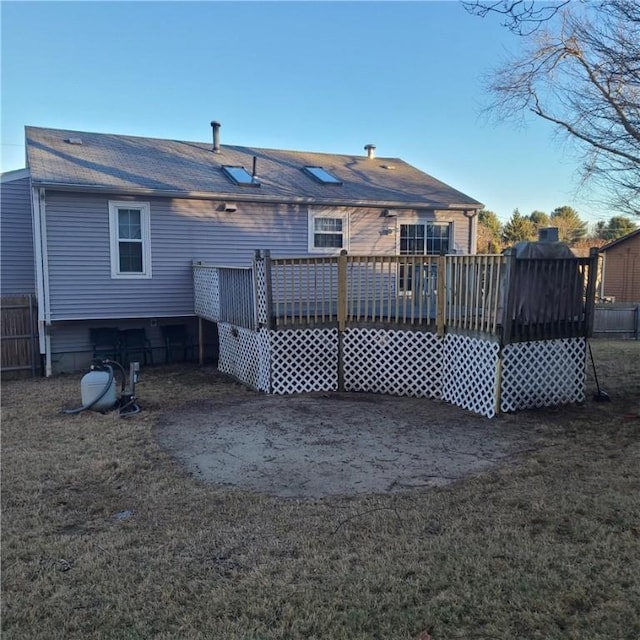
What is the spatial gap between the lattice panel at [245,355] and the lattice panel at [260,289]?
0.76 feet

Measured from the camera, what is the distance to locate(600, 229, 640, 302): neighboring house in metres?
27.1

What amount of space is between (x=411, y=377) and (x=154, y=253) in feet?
19.2

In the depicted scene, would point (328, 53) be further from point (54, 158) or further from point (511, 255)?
point (511, 255)

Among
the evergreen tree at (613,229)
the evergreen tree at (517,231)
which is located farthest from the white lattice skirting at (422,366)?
the evergreen tree at (613,229)

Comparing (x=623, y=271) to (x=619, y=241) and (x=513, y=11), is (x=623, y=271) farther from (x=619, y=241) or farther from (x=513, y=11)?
(x=513, y=11)

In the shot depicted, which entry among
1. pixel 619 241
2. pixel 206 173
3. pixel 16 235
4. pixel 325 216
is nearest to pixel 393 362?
pixel 325 216

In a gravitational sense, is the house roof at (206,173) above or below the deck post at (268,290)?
above

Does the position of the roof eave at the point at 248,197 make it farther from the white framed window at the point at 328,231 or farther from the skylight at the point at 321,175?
the skylight at the point at 321,175

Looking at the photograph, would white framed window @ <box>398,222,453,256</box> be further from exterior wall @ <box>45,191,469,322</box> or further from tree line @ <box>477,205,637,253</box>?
tree line @ <box>477,205,637,253</box>

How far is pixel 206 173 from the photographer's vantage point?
12070mm

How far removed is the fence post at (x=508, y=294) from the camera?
21.8 ft

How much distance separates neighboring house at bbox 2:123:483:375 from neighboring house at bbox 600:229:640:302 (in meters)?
17.9

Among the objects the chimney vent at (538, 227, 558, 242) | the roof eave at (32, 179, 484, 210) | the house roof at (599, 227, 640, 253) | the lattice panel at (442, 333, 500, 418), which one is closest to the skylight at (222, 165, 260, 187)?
the roof eave at (32, 179, 484, 210)

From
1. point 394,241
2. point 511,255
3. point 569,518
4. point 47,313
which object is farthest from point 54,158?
point 569,518
